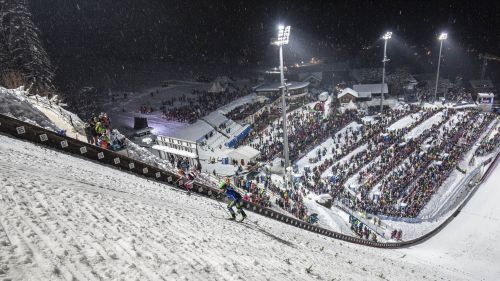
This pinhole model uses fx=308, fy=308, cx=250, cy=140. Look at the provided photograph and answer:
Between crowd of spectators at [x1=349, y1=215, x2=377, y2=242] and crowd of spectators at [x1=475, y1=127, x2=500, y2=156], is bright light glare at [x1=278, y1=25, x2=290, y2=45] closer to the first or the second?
crowd of spectators at [x1=349, y1=215, x2=377, y2=242]

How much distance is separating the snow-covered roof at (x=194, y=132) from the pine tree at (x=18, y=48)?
42.5 ft

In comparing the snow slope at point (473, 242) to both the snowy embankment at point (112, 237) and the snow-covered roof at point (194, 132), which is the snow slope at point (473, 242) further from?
the snow-covered roof at point (194, 132)

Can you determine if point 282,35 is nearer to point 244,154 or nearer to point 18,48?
point 244,154

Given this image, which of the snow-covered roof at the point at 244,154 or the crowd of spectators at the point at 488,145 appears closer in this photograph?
the snow-covered roof at the point at 244,154

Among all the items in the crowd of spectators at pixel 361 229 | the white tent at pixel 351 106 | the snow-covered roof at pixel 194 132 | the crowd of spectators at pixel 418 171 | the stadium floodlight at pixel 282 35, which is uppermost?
the stadium floodlight at pixel 282 35

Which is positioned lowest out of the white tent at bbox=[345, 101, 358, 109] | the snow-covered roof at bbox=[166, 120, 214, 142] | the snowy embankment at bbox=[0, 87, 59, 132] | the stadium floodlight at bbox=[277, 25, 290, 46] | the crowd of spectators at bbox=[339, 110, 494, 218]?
the crowd of spectators at bbox=[339, 110, 494, 218]

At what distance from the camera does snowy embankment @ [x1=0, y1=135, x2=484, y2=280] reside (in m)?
3.80

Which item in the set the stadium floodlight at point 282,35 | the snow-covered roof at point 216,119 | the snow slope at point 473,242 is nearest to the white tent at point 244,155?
the snow-covered roof at point 216,119

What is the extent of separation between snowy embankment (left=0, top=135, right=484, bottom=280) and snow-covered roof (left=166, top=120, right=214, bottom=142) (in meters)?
21.5

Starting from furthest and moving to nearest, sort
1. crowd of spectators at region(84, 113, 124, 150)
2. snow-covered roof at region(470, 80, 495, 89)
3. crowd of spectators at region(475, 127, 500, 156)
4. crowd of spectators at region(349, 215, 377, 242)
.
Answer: snow-covered roof at region(470, 80, 495, 89)
crowd of spectators at region(475, 127, 500, 156)
crowd of spectators at region(349, 215, 377, 242)
crowd of spectators at region(84, 113, 124, 150)

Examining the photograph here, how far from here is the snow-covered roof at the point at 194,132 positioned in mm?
30922

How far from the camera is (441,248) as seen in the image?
1917 centimetres

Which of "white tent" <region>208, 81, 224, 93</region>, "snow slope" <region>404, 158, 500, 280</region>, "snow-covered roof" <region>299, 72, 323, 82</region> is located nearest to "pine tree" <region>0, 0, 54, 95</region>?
"white tent" <region>208, 81, 224, 93</region>

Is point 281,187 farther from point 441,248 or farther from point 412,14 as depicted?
point 412,14
